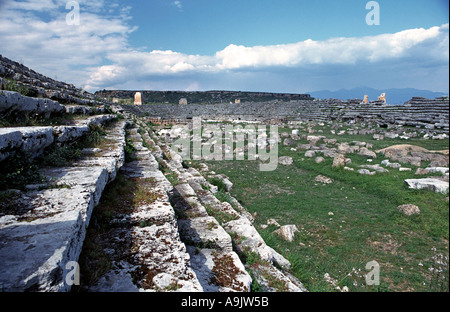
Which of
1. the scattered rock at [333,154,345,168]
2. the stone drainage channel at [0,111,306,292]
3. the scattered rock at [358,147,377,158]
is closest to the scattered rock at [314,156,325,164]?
the scattered rock at [333,154,345,168]

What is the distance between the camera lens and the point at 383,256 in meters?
5.13

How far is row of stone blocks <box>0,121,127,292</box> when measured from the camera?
1.42m

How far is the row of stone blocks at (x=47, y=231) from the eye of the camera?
1421mm

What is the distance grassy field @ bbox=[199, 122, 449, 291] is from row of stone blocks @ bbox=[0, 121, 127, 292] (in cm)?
348

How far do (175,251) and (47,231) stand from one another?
98cm

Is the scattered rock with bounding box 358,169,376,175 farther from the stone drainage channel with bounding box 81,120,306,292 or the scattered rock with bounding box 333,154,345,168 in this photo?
the stone drainage channel with bounding box 81,120,306,292

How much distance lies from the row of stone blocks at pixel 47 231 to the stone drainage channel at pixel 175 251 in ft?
1.09

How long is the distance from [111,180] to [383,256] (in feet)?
17.2

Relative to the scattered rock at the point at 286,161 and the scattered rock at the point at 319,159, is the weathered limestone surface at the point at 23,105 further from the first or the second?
the scattered rock at the point at 319,159

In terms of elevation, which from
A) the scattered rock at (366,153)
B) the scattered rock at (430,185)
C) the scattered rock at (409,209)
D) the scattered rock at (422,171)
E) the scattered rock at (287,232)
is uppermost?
the scattered rock at (366,153)

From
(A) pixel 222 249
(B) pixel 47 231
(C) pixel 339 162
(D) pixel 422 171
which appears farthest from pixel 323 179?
(B) pixel 47 231

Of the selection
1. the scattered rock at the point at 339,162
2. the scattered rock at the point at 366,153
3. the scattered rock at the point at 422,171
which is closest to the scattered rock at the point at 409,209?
the scattered rock at the point at 422,171
